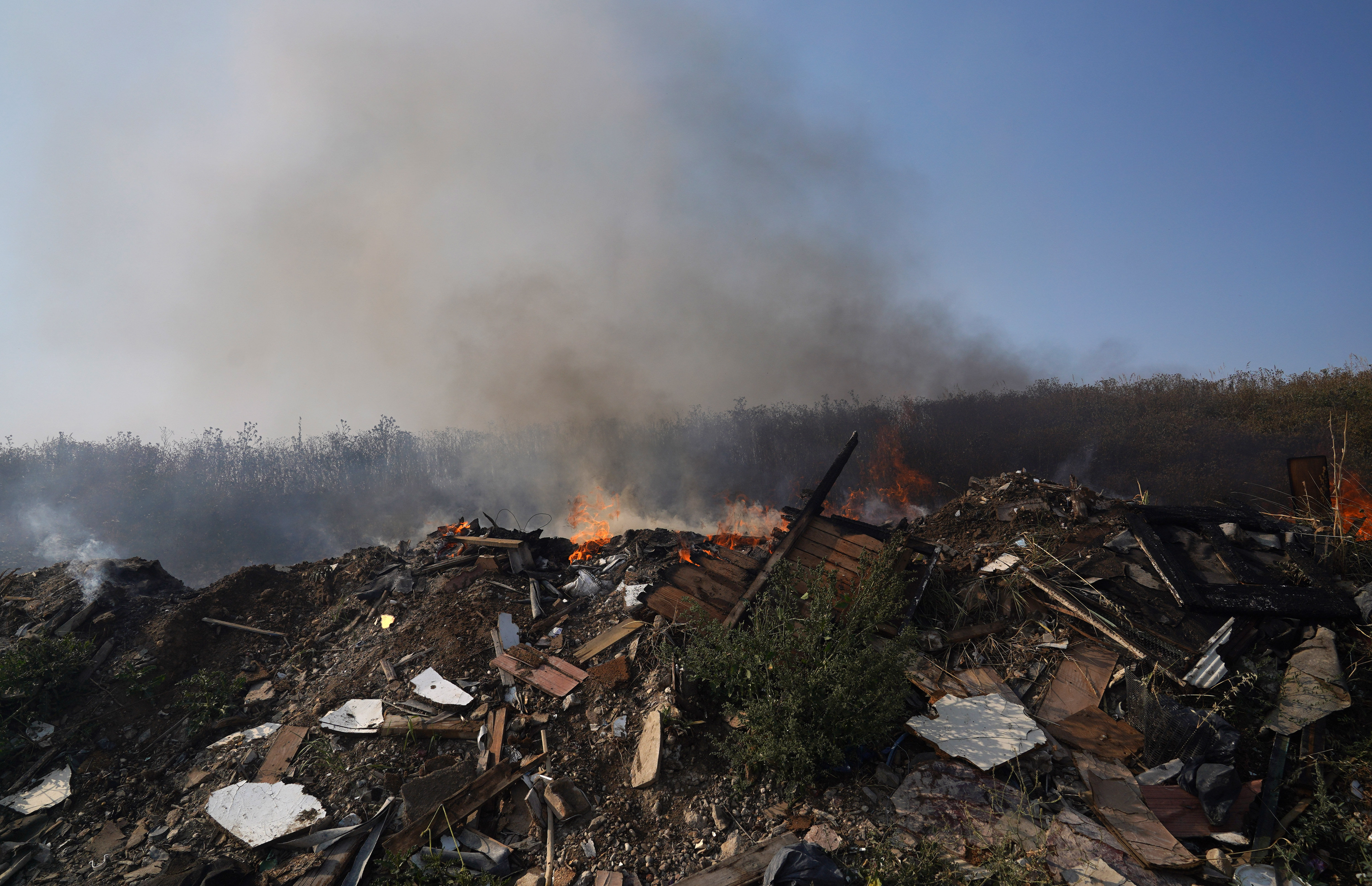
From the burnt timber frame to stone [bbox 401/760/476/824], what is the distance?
296 inches

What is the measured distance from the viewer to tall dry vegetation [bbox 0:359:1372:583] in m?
14.2

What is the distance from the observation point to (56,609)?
7680mm

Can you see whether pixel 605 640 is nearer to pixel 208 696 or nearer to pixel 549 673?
pixel 549 673

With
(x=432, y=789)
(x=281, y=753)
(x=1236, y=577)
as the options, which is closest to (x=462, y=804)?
(x=432, y=789)

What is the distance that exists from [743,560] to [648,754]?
271 cm

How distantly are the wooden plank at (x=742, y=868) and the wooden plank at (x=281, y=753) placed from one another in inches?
168

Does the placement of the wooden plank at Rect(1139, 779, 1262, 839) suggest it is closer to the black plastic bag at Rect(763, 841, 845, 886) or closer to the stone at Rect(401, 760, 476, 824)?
the black plastic bag at Rect(763, 841, 845, 886)

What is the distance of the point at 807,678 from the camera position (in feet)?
13.7

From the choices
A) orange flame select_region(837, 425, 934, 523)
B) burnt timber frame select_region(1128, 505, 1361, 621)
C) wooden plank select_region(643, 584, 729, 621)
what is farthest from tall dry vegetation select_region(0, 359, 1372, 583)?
wooden plank select_region(643, 584, 729, 621)

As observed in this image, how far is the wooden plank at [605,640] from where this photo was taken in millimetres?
6238

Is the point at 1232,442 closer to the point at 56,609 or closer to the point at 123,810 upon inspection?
the point at 123,810

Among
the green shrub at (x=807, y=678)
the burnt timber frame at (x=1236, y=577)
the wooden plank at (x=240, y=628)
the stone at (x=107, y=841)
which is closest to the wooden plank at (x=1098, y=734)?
the green shrub at (x=807, y=678)

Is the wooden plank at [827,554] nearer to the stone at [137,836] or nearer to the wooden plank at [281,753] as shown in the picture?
the wooden plank at [281,753]

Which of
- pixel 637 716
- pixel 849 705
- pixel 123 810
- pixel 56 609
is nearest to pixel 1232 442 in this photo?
pixel 849 705
